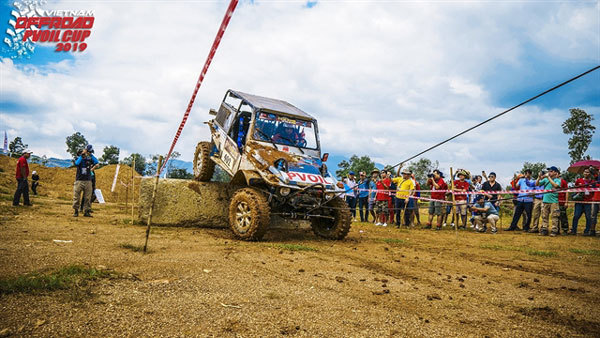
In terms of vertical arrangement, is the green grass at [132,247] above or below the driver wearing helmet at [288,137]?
below

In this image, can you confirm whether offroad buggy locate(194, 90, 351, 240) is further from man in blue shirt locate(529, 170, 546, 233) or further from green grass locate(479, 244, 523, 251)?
man in blue shirt locate(529, 170, 546, 233)

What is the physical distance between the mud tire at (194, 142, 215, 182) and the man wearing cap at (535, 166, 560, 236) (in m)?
9.26

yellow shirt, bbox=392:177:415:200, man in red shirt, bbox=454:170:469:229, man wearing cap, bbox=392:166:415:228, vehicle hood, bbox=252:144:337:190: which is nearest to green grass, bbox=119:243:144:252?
vehicle hood, bbox=252:144:337:190

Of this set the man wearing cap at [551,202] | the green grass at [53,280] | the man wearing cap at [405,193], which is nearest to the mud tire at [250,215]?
the green grass at [53,280]

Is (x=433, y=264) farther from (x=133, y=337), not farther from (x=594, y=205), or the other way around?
(x=594, y=205)

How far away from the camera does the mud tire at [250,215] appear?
6.26m

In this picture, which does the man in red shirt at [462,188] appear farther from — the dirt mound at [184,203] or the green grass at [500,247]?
the dirt mound at [184,203]

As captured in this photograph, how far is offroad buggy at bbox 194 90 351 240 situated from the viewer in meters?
6.66

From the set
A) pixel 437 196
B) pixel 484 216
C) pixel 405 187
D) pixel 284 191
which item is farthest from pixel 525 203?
pixel 284 191

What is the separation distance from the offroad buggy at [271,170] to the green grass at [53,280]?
3076 mm

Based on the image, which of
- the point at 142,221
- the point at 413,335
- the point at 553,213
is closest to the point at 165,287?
the point at 413,335

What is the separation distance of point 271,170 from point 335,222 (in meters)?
1.82

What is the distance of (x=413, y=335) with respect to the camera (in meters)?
2.64

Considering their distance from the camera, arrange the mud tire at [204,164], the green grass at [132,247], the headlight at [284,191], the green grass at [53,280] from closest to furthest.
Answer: the green grass at [53,280], the green grass at [132,247], the headlight at [284,191], the mud tire at [204,164]
